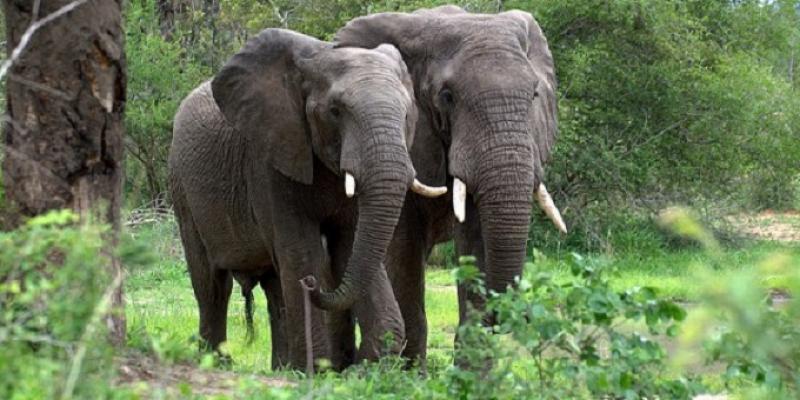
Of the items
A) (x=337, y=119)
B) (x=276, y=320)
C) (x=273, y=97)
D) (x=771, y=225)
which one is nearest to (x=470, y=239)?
(x=337, y=119)

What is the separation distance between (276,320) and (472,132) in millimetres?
2532

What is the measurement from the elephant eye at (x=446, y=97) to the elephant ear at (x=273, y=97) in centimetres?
71

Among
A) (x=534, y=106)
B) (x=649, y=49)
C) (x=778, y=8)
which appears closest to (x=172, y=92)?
(x=649, y=49)

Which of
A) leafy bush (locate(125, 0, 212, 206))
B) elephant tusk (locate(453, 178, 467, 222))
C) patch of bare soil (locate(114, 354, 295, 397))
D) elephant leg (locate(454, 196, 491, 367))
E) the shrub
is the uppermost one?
leafy bush (locate(125, 0, 212, 206))

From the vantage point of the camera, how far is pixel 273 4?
66.5 ft

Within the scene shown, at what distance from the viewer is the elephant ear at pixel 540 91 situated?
8.01 m

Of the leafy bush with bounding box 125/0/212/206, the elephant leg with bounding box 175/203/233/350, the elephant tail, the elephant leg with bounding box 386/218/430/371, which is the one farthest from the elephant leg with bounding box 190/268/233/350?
the leafy bush with bounding box 125/0/212/206

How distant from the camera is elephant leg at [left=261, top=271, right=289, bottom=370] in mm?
9320

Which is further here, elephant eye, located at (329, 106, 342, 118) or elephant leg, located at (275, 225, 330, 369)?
elephant leg, located at (275, 225, 330, 369)

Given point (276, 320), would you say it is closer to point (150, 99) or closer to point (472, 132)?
point (472, 132)

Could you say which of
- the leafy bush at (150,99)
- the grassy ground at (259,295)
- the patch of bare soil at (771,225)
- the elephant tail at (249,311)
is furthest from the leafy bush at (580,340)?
the patch of bare soil at (771,225)

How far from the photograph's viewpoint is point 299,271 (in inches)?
318

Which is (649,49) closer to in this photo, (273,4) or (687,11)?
(687,11)

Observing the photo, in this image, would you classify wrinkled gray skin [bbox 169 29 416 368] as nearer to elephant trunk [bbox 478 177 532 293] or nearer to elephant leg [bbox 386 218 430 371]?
elephant leg [bbox 386 218 430 371]
